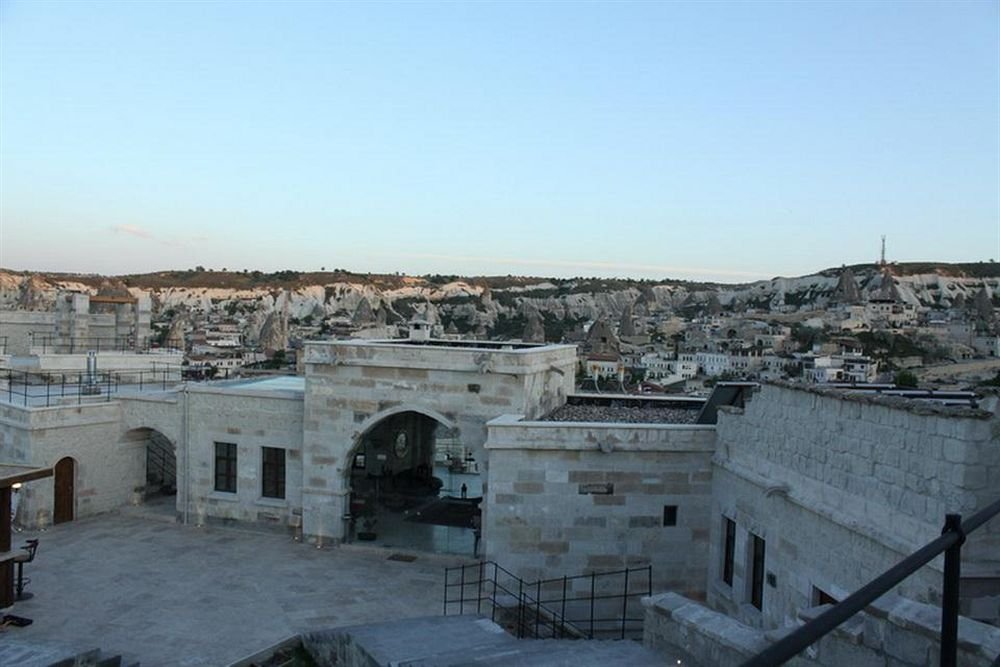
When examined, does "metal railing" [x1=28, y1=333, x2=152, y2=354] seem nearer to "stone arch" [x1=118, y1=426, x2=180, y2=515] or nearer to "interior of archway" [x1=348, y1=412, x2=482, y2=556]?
"stone arch" [x1=118, y1=426, x2=180, y2=515]

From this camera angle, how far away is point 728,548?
47.4 feet

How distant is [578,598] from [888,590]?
13694mm

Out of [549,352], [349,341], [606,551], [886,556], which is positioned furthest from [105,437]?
[886,556]

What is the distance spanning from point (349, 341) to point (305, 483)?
347cm

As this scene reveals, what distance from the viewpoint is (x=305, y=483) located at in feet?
61.4

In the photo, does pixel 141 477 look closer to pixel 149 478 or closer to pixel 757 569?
pixel 149 478

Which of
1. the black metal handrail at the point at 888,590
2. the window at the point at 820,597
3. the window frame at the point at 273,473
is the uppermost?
the black metal handrail at the point at 888,590

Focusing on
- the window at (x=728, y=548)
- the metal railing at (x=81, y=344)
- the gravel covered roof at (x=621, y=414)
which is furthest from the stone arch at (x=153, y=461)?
the window at (x=728, y=548)

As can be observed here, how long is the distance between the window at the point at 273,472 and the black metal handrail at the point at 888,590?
1848 centimetres

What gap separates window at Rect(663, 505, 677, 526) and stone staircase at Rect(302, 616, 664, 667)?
4106 millimetres

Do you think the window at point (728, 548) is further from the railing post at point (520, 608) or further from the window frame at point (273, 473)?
the window frame at point (273, 473)

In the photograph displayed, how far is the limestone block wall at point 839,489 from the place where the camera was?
8.05m

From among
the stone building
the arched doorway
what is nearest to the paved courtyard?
the stone building

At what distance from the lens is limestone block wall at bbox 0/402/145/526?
19.2 m
